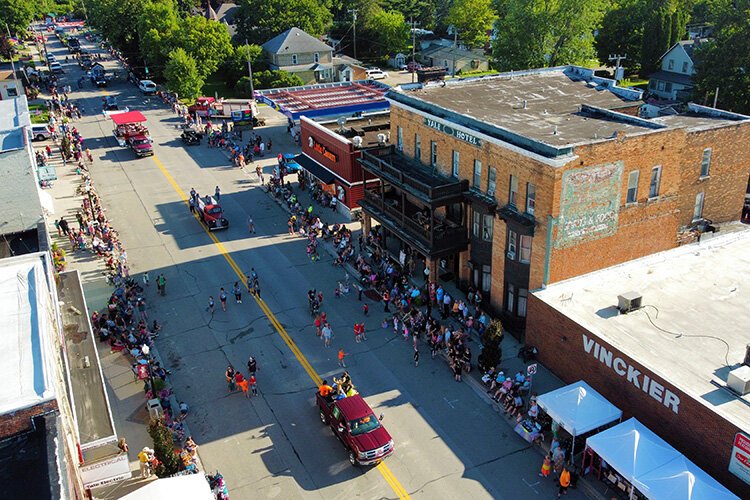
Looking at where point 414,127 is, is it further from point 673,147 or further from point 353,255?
point 673,147

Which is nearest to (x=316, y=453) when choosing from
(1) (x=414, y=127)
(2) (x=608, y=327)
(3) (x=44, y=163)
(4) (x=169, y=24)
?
(2) (x=608, y=327)

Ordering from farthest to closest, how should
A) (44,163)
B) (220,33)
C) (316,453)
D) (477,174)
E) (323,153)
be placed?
(220,33)
(44,163)
(323,153)
(477,174)
(316,453)

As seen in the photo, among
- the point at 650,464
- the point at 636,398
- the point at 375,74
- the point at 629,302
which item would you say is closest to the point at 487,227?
the point at 629,302

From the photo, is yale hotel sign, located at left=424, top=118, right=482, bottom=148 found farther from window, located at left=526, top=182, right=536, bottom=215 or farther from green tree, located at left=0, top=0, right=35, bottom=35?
green tree, located at left=0, top=0, right=35, bottom=35

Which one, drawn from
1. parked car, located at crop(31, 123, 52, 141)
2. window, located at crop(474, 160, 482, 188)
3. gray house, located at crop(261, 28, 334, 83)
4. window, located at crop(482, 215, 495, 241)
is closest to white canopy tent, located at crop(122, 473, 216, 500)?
window, located at crop(482, 215, 495, 241)

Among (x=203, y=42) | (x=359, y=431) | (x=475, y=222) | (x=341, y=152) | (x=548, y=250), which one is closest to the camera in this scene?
(x=359, y=431)

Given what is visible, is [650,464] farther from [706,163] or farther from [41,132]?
[41,132]

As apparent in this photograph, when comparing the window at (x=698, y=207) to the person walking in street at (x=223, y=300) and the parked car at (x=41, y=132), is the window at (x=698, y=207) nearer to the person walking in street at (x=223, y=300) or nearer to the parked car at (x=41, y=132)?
the person walking in street at (x=223, y=300)
